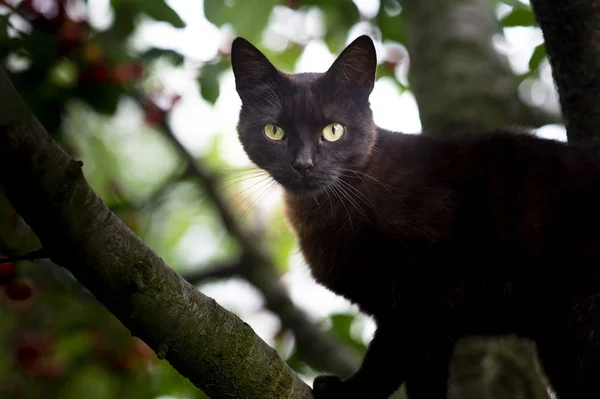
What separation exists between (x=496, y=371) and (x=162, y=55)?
7.60ft

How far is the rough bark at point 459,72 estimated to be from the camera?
3.94 meters

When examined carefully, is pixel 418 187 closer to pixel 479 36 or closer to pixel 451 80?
pixel 451 80

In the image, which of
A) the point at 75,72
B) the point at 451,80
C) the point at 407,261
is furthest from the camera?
the point at 451,80

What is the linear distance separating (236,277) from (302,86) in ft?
6.67

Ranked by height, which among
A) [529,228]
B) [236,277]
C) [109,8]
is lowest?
[236,277]

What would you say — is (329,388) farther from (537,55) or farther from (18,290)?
(537,55)

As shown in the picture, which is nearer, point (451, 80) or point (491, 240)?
point (491, 240)

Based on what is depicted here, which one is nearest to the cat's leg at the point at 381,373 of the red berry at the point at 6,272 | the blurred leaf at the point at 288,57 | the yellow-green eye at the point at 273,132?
the yellow-green eye at the point at 273,132

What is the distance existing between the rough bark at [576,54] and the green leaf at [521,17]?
0.79ft

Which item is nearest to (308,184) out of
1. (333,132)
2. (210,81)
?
(333,132)

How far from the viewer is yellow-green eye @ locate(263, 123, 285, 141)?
2.97 metres

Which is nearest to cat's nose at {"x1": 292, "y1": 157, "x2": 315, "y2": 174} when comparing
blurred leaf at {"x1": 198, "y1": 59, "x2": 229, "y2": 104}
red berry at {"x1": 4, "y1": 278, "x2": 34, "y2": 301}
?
blurred leaf at {"x1": 198, "y1": 59, "x2": 229, "y2": 104}

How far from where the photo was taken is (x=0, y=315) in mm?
5012

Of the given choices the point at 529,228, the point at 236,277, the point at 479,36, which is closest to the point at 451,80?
the point at 479,36
